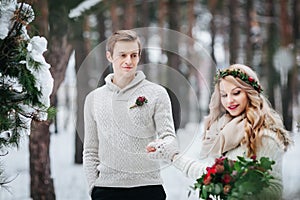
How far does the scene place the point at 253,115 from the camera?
73.1 inches

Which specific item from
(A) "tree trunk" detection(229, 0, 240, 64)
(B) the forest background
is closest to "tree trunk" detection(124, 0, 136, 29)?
(B) the forest background

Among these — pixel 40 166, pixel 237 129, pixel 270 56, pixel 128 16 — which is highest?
pixel 128 16

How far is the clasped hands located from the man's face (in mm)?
291

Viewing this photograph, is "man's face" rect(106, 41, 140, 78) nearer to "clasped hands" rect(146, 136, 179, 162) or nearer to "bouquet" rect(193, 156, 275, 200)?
"clasped hands" rect(146, 136, 179, 162)

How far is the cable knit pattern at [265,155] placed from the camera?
1.53m

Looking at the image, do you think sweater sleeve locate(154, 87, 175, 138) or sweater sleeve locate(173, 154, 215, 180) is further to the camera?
sweater sleeve locate(154, 87, 175, 138)

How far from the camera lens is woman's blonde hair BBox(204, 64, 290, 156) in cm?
181

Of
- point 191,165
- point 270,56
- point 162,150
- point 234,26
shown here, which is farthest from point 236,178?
point 234,26

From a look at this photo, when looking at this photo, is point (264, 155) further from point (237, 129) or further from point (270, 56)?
point (270, 56)

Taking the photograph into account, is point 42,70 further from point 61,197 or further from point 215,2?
point 215,2

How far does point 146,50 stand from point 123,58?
33 cm

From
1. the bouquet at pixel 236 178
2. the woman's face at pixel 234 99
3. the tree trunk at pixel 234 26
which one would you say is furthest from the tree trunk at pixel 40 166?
the tree trunk at pixel 234 26

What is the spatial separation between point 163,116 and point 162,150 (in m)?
0.14

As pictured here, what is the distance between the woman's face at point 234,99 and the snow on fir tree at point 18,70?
2.06ft
